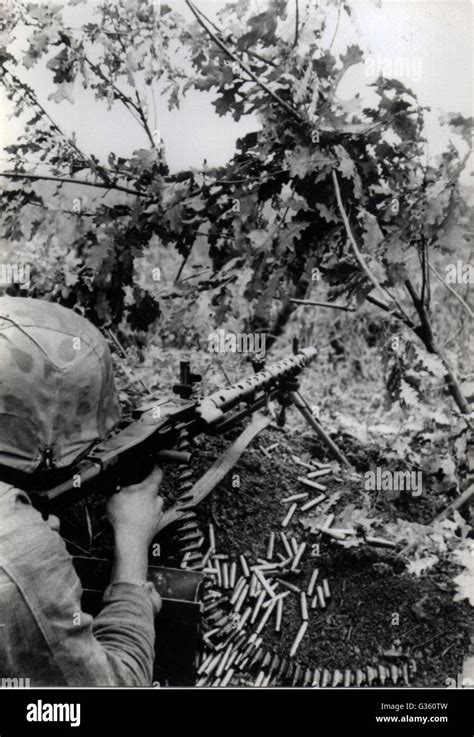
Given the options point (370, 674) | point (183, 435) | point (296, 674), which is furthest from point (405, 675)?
point (183, 435)

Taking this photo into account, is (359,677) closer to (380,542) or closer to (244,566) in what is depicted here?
(380,542)

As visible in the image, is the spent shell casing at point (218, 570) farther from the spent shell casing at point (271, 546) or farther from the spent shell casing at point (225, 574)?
the spent shell casing at point (271, 546)

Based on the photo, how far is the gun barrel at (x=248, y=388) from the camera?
132 inches

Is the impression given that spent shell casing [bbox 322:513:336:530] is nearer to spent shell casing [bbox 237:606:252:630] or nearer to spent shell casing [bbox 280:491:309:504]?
spent shell casing [bbox 280:491:309:504]

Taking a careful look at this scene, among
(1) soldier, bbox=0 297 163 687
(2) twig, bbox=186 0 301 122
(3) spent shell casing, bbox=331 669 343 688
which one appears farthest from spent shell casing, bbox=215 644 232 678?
(2) twig, bbox=186 0 301 122

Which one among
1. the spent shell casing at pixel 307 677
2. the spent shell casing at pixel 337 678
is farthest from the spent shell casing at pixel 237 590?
the spent shell casing at pixel 337 678

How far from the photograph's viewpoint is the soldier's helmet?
213cm

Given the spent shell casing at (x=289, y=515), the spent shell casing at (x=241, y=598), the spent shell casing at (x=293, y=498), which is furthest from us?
the spent shell casing at (x=293, y=498)

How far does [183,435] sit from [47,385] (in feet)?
3.52

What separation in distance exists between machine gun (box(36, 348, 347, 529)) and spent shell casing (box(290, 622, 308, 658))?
91 centimetres

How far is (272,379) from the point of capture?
4301 mm

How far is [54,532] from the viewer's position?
82.2 inches
